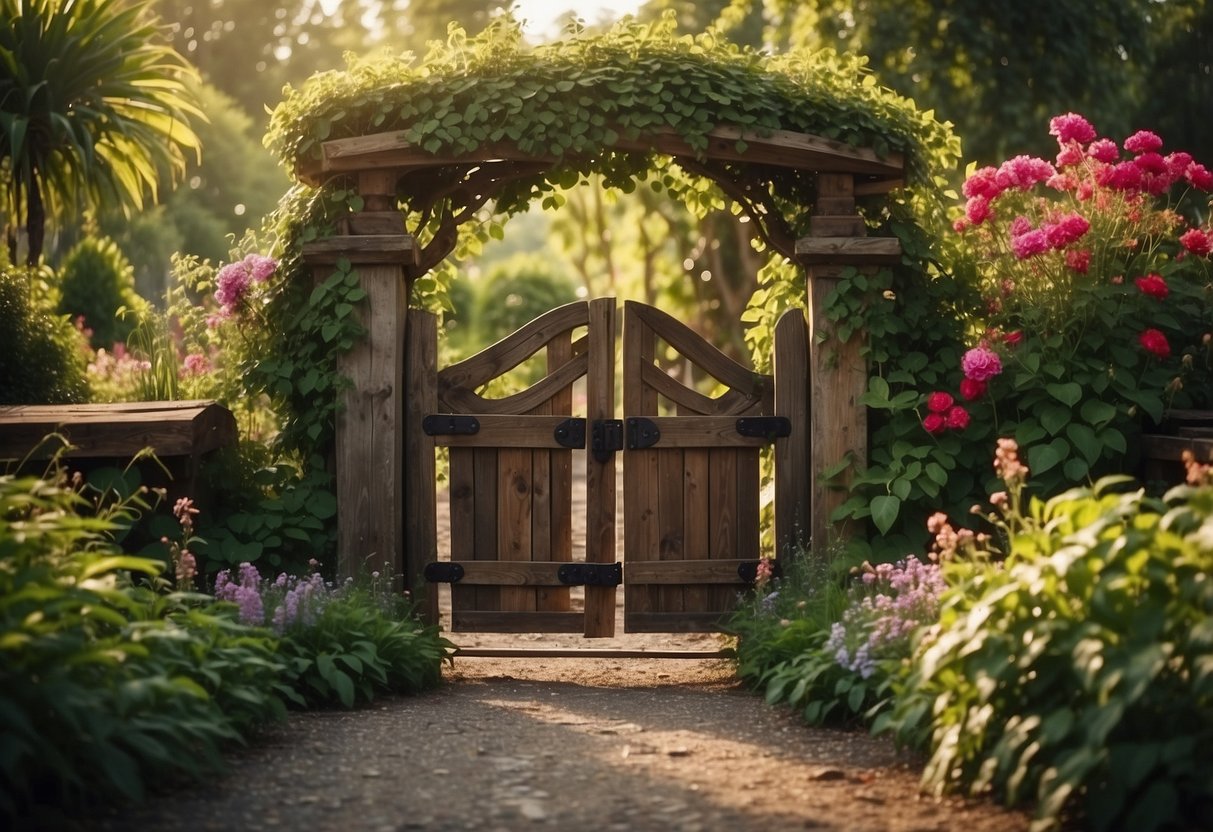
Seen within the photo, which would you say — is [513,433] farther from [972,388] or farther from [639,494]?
[972,388]

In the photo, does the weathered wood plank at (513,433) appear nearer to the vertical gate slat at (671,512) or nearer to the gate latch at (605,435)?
the gate latch at (605,435)

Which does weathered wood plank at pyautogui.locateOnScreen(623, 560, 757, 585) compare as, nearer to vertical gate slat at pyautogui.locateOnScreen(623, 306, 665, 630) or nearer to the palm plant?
vertical gate slat at pyautogui.locateOnScreen(623, 306, 665, 630)

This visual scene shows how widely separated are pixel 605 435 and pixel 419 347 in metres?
1.01

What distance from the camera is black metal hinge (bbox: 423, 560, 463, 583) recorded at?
6562 millimetres

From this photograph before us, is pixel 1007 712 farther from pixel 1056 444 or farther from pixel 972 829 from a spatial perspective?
pixel 1056 444

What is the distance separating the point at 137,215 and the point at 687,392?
18.2 meters

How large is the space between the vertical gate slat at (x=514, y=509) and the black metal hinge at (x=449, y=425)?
19 centimetres

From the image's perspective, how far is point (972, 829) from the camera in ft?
12.0

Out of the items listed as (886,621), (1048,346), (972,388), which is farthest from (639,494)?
(1048,346)

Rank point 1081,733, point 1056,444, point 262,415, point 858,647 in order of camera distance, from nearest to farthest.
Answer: point 1081,733
point 858,647
point 1056,444
point 262,415

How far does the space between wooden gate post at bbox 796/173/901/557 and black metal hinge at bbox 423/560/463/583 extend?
68.2 inches

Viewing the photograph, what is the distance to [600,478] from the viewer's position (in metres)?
6.64

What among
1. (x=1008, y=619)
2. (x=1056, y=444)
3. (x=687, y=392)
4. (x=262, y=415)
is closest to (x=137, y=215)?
(x=262, y=415)

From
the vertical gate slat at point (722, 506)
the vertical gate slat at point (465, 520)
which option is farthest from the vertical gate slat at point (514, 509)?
the vertical gate slat at point (722, 506)
